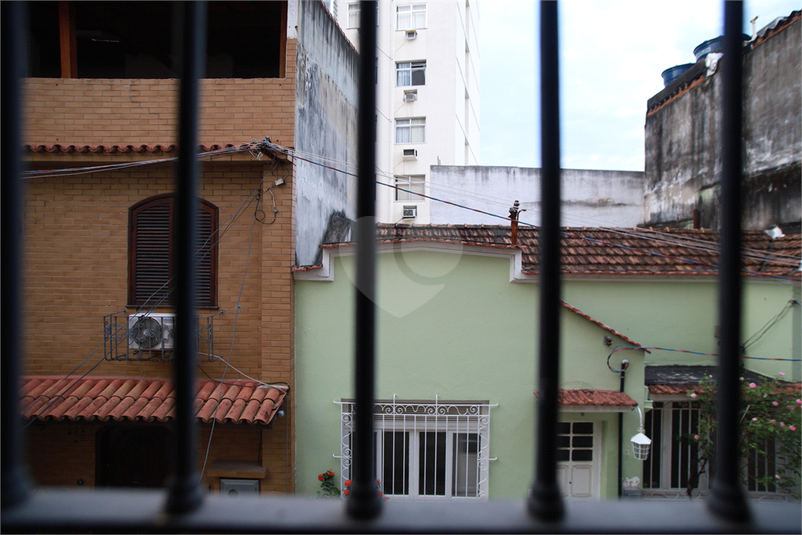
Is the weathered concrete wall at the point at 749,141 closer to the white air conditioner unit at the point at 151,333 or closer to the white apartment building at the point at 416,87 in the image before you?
the white apartment building at the point at 416,87

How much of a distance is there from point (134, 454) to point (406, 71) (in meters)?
18.0

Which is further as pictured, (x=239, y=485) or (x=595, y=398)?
(x=595, y=398)

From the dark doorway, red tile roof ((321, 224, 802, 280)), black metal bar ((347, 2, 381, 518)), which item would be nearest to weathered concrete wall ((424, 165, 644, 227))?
red tile roof ((321, 224, 802, 280))

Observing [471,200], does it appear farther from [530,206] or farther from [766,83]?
[766,83]

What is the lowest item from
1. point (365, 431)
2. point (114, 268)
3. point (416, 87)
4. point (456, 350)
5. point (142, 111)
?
point (456, 350)

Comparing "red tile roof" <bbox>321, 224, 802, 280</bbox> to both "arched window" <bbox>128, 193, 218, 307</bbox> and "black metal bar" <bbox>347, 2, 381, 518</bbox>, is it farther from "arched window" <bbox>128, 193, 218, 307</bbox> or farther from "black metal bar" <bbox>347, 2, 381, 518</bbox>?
"black metal bar" <bbox>347, 2, 381, 518</bbox>

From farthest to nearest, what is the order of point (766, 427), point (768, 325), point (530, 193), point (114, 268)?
point (530, 193) < point (768, 325) < point (114, 268) < point (766, 427)

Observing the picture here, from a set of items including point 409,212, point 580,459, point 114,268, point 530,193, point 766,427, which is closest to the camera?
point 766,427

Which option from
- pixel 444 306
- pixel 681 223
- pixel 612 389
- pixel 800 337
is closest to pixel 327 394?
pixel 444 306

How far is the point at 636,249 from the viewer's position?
308 inches

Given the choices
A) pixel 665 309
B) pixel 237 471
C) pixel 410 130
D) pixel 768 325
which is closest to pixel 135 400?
pixel 237 471

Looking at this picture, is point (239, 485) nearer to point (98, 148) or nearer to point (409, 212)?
point (98, 148)

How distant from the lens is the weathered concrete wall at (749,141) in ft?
28.7

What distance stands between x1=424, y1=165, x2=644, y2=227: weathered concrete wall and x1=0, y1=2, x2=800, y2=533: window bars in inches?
545
